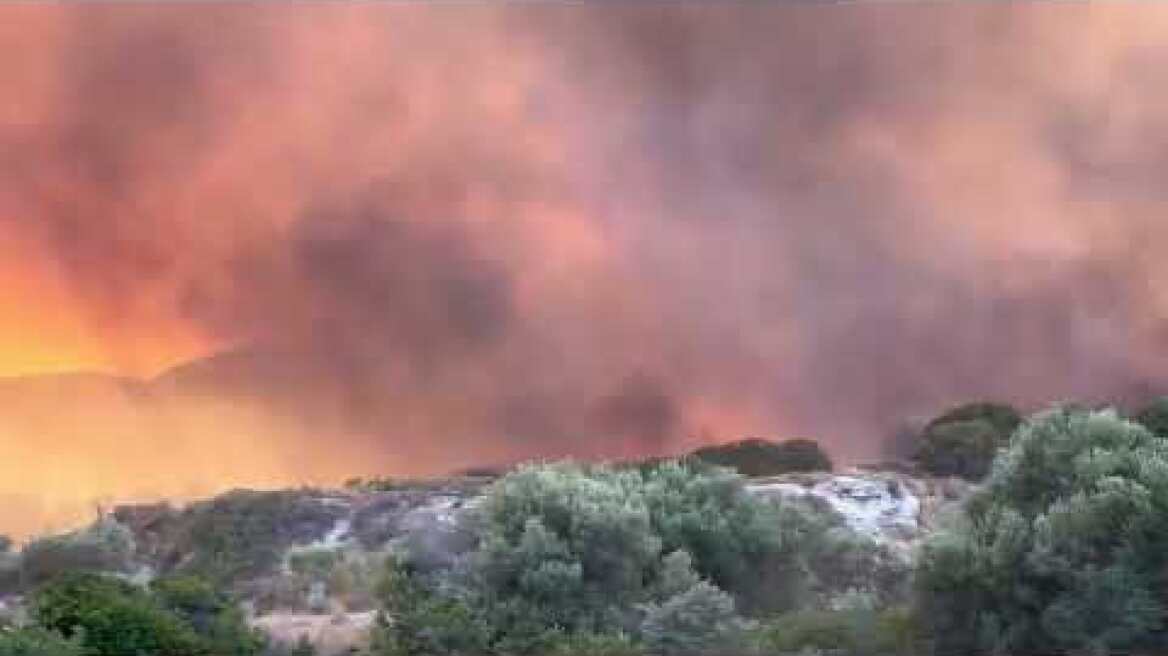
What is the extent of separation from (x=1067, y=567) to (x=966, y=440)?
26.2m

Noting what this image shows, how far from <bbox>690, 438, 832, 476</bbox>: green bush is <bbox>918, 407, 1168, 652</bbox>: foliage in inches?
942

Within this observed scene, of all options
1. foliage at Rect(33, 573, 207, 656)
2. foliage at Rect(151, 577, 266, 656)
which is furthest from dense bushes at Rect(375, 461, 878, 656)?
foliage at Rect(33, 573, 207, 656)

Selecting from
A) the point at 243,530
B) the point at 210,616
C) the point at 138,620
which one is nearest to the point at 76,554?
the point at 243,530

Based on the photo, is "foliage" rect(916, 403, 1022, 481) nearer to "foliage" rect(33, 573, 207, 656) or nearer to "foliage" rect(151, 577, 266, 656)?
"foliage" rect(151, 577, 266, 656)

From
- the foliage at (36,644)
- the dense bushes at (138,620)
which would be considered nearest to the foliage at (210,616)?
the dense bushes at (138,620)

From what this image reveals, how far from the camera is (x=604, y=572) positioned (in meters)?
14.2

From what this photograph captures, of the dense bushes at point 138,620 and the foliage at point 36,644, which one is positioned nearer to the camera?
the foliage at point 36,644

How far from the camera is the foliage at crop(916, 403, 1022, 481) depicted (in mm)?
36594

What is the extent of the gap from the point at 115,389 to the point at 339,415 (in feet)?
17.2

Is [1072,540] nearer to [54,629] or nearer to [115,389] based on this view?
[54,629]

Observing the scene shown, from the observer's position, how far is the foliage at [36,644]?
11330 millimetres

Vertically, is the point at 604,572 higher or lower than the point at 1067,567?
higher

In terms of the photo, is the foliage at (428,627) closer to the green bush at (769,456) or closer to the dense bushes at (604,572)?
the dense bushes at (604,572)

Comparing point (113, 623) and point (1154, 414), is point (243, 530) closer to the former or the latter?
point (1154, 414)
